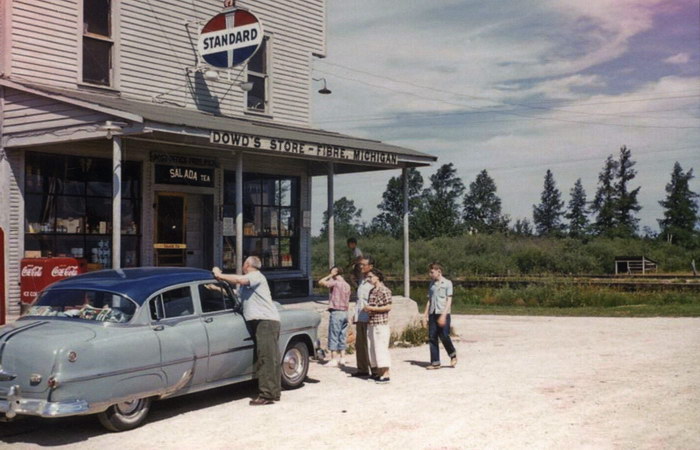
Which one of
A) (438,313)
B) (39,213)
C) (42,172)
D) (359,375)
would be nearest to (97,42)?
(42,172)

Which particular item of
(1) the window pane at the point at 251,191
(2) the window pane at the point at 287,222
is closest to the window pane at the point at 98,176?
(1) the window pane at the point at 251,191

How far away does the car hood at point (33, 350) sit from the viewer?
25.1 ft

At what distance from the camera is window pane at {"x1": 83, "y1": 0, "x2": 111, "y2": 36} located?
1584cm

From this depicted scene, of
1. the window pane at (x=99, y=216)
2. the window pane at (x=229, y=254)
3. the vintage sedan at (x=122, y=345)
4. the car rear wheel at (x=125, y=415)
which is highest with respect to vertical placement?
the window pane at (x=99, y=216)

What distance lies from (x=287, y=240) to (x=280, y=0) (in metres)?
6.24

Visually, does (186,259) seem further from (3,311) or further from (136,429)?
(136,429)

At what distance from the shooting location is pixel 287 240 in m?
20.3

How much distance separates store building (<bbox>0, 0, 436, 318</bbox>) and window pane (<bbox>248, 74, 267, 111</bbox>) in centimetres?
3

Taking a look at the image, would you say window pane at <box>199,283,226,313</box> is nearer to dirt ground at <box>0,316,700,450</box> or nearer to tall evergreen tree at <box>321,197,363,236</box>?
dirt ground at <box>0,316,700,450</box>

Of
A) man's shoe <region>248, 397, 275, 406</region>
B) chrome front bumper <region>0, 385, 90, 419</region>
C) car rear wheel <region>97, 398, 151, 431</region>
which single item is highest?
chrome front bumper <region>0, 385, 90, 419</region>

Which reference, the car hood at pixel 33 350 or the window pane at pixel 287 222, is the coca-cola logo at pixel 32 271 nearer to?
the car hood at pixel 33 350

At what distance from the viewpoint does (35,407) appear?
24.7 feet

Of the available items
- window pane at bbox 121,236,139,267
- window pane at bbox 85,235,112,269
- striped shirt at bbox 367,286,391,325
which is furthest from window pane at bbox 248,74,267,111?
striped shirt at bbox 367,286,391,325

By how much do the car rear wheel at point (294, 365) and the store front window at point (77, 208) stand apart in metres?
6.41
